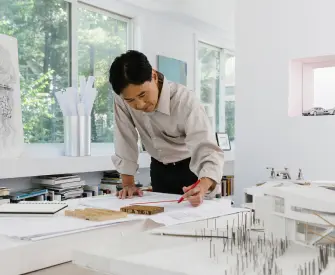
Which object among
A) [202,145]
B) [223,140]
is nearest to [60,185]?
[202,145]

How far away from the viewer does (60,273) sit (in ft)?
2.93

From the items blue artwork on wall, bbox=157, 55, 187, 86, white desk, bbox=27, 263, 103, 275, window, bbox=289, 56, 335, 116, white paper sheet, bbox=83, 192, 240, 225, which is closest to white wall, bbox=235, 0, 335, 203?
window, bbox=289, 56, 335, 116

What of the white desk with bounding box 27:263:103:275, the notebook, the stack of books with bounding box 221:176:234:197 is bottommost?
the stack of books with bounding box 221:176:234:197

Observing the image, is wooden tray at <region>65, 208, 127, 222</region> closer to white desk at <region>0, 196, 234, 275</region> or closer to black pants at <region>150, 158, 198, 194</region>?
white desk at <region>0, 196, 234, 275</region>

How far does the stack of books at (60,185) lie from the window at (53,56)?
0.36 m

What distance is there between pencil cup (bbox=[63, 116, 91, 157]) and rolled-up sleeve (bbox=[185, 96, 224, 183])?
160cm

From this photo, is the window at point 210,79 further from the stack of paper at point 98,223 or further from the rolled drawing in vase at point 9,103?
the stack of paper at point 98,223

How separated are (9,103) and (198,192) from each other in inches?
68.7

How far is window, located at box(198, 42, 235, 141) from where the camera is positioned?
17.3 feet

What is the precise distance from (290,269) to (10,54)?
2.55 m

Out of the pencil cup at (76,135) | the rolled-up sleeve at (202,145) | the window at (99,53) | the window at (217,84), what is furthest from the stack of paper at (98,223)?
the window at (217,84)

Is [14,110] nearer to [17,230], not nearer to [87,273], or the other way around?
[17,230]

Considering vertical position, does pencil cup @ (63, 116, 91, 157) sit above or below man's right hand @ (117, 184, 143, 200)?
above

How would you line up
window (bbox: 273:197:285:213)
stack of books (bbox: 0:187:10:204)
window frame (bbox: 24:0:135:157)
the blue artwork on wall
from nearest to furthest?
window (bbox: 273:197:285:213)
stack of books (bbox: 0:187:10:204)
window frame (bbox: 24:0:135:157)
the blue artwork on wall
